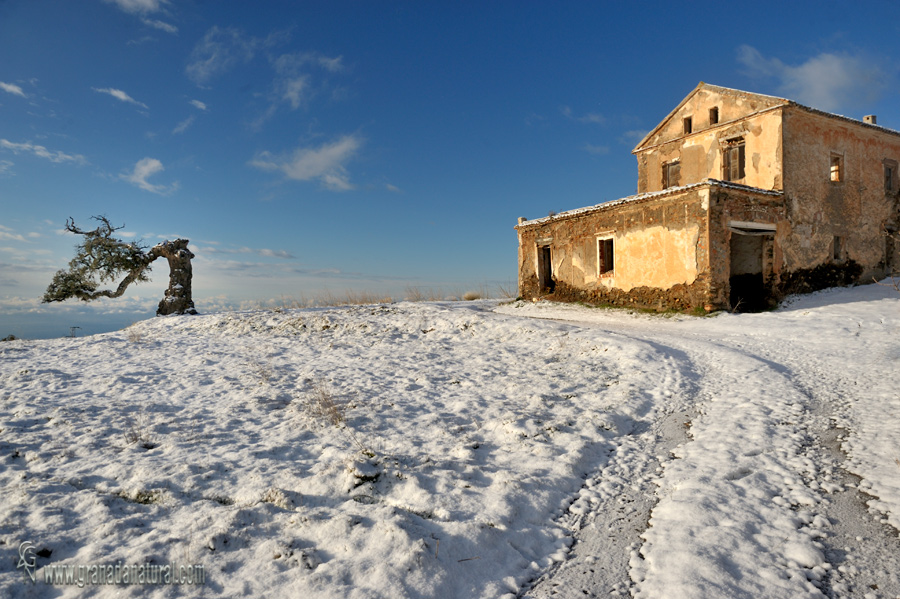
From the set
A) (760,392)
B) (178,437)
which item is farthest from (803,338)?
(178,437)

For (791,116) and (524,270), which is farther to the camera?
(524,270)

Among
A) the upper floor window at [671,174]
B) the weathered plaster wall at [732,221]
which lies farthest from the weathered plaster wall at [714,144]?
the weathered plaster wall at [732,221]

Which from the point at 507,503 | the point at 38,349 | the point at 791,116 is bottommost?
the point at 507,503

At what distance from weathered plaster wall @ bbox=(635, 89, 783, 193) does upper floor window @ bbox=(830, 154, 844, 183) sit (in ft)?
10.3

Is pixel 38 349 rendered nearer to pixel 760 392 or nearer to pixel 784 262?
pixel 760 392

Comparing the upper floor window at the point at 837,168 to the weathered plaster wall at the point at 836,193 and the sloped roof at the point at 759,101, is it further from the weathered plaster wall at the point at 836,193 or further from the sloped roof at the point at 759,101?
the sloped roof at the point at 759,101

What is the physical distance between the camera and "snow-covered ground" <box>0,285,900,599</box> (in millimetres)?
2508

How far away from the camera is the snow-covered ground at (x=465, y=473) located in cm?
251

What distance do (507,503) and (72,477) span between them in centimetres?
331

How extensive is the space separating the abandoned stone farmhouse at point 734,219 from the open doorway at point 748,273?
41mm

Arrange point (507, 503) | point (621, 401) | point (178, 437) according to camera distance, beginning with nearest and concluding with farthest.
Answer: point (507, 503)
point (178, 437)
point (621, 401)

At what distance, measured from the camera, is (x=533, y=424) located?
4684mm

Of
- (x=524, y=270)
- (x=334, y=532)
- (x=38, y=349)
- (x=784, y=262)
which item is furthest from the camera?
(x=524, y=270)

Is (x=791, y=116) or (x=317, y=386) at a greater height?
(x=791, y=116)
